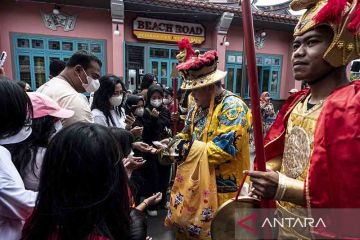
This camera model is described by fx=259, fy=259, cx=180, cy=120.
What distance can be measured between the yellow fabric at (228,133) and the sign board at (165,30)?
783 cm

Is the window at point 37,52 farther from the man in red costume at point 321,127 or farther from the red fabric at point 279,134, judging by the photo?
the man in red costume at point 321,127

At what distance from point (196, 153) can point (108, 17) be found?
27.0ft

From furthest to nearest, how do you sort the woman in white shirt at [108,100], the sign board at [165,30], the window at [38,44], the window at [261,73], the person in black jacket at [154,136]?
1. the window at [261,73]
2. the sign board at [165,30]
3. the window at [38,44]
4. the person in black jacket at [154,136]
5. the woman in white shirt at [108,100]

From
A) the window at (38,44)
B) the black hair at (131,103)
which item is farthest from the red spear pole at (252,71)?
the window at (38,44)

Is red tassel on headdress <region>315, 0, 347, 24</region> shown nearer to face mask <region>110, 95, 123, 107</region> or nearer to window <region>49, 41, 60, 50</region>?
face mask <region>110, 95, 123, 107</region>

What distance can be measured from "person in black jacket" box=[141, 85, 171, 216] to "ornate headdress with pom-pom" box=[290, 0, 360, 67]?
8.75 ft

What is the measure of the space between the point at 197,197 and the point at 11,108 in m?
1.33

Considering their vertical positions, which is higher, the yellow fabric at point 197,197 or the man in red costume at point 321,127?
the man in red costume at point 321,127

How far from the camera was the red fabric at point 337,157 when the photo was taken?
0.92 m

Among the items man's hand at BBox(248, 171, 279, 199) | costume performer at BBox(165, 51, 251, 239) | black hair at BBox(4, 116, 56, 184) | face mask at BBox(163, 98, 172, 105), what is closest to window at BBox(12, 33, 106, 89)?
face mask at BBox(163, 98, 172, 105)

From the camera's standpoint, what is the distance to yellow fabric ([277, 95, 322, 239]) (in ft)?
3.94

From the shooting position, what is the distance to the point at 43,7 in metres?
8.04

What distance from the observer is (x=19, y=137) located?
4.50ft

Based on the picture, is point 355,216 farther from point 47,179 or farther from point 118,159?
point 47,179
